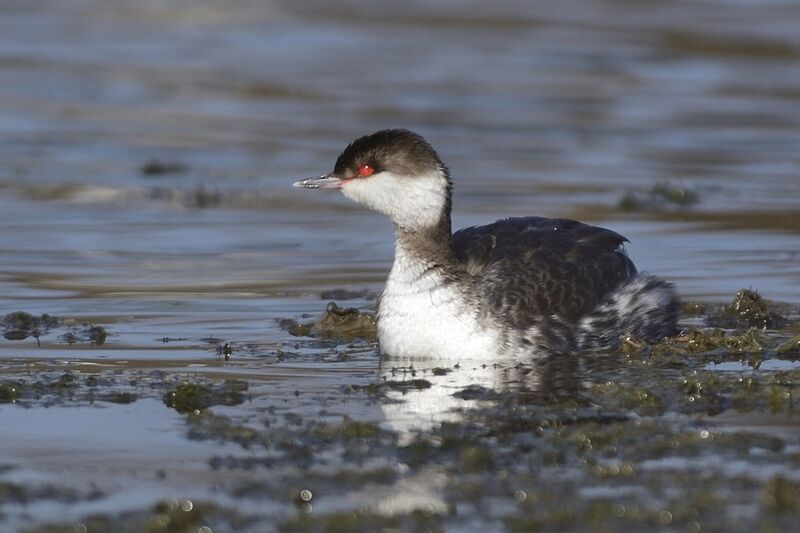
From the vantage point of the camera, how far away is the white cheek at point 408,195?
10.2 metres

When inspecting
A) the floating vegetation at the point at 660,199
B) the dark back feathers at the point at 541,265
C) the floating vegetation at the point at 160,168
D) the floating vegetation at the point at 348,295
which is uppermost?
the floating vegetation at the point at 160,168

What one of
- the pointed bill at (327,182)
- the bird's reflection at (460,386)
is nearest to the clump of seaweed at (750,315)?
the bird's reflection at (460,386)

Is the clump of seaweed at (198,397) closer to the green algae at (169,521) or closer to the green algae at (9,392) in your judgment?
the green algae at (9,392)

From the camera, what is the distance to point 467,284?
33.3 ft

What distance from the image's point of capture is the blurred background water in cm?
1321

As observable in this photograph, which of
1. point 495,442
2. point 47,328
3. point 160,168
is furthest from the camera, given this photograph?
point 160,168

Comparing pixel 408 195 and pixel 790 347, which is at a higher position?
pixel 408 195

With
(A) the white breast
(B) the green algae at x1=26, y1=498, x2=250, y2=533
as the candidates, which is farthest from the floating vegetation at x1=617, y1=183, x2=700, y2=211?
(B) the green algae at x1=26, y1=498, x2=250, y2=533

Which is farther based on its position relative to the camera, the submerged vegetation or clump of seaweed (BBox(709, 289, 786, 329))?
clump of seaweed (BBox(709, 289, 786, 329))

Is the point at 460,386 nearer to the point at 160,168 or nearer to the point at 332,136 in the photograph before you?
the point at 160,168

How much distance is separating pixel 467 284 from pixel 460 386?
3.81 feet

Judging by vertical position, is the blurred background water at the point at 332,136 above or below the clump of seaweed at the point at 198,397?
above

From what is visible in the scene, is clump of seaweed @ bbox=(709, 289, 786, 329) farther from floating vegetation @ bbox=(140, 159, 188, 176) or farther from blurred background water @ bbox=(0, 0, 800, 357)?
floating vegetation @ bbox=(140, 159, 188, 176)

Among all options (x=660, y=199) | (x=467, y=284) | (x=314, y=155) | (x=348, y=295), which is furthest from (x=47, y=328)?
(x=314, y=155)
